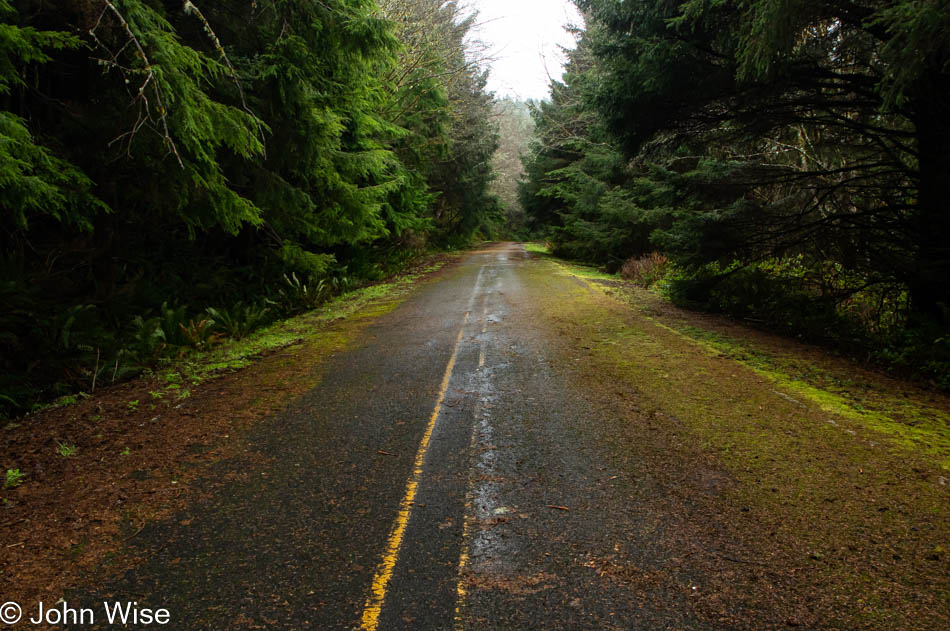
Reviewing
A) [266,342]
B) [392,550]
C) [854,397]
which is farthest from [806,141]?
[392,550]

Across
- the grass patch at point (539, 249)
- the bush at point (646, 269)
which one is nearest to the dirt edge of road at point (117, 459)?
the bush at point (646, 269)

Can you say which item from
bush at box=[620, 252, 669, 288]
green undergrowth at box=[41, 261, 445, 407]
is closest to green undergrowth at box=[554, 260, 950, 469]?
green undergrowth at box=[41, 261, 445, 407]

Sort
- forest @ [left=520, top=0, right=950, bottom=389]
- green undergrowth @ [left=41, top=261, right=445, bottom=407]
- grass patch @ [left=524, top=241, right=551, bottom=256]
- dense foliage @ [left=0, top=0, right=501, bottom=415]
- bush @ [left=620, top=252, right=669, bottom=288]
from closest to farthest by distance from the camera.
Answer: dense foliage @ [left=0, top=0, right=501, bottom=415] → forest @ [left=520, top=0, right=950, bottom=389] → green undergrowth @ [left=41, top=261, right=445, bottom=407] → bush @ [left=620, top=252, right=669, bottom=288] → grass patch @ [left=524, top=241, right=551, bottom=256]

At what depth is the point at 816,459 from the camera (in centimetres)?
384

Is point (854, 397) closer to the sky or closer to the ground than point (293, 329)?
closer to the sky

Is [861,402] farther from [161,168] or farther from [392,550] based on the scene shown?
[161,168]

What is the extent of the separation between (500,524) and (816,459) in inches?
106

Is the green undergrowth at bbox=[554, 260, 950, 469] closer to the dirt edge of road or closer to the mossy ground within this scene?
the mossy ground

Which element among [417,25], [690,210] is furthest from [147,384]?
[417,25]

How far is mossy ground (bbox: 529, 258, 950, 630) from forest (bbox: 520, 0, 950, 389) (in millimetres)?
1465

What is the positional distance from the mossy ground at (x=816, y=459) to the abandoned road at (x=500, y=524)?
0.09 feet

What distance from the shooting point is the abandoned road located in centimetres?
242

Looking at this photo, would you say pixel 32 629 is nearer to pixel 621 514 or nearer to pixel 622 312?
pixel 621 514

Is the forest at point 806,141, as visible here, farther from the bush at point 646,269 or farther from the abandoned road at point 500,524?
the bush at point 646,269
